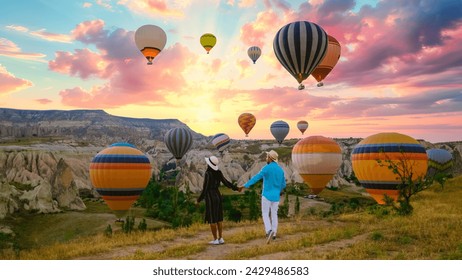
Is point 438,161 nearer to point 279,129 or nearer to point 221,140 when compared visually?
point 279,129

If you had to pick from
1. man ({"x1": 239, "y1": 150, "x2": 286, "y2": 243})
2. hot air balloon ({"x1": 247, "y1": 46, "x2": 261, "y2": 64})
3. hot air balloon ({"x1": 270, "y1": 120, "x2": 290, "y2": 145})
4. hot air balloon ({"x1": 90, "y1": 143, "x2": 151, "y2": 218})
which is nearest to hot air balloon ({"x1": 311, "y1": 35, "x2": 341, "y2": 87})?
hot air balloon ({"x1": 90, "y1": 143, "x2": 151, "y2": 218})

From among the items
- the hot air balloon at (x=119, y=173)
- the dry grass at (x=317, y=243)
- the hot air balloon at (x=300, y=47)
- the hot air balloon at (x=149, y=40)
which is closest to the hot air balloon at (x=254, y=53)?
the hot air balloon at (x=149, y=40)

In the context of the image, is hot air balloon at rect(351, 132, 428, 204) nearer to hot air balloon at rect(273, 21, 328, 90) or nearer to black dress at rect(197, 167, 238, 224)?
hot air balloon at rect(273, 21, 328, 90)

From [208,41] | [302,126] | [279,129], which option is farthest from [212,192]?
[302,126]

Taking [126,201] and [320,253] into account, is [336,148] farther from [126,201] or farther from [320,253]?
[320,253]

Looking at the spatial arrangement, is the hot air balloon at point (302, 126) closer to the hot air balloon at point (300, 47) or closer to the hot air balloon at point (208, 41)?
the hot air balloon at point (208, 41)

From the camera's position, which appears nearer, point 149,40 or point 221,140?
point 149,40
